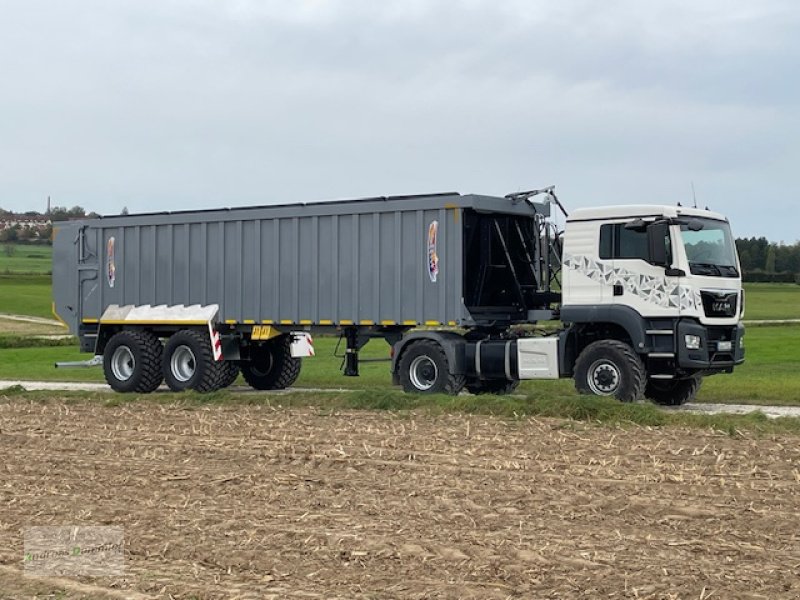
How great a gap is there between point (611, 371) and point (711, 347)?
1524 mm

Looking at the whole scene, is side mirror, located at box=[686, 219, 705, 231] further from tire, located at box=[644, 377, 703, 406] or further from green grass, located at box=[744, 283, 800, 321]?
green grass, located at box=[744, 283, 800, 321]

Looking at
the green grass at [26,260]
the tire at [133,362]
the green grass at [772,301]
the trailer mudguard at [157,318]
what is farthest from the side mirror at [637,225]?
the green grass at [26,260]

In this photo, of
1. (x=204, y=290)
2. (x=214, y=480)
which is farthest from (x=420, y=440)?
(x=204, y=290)

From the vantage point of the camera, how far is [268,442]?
13.0m

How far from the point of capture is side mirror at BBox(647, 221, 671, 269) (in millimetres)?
16719

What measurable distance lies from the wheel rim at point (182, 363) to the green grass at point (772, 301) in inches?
1712

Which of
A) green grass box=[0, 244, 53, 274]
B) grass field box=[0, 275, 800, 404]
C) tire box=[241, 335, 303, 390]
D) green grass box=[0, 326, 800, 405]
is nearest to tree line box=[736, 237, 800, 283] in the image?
grass field box=[0, 275, 800, 404]

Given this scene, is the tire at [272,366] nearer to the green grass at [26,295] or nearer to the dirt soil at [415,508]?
the dirt soil at [415,508]

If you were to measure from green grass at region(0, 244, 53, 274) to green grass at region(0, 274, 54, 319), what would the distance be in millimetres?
6772

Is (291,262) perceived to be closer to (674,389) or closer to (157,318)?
(157,318)

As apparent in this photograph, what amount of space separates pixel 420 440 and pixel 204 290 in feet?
33.4

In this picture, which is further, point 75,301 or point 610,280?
point 75,301

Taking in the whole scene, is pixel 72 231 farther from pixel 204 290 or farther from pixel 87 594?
pixel 87 594

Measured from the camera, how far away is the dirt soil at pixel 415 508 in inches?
276
